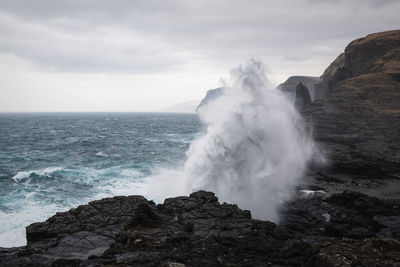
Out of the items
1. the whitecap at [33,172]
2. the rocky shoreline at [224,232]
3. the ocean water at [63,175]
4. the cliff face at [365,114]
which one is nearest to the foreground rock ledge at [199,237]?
the rocky shoreline at [224,232]

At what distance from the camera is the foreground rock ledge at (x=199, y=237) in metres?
10.3

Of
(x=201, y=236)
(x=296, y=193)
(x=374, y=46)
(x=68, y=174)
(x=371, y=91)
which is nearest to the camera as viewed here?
(x=201, y=236)

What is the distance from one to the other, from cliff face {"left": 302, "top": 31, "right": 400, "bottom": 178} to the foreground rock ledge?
13.7 meters

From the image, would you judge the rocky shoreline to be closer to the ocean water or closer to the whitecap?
the ocean water

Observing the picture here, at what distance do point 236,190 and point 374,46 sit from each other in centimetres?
6447

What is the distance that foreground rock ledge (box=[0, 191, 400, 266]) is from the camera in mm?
10273

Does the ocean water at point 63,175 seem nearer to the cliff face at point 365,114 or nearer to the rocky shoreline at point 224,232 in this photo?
the rocky shoreline at point 224,232

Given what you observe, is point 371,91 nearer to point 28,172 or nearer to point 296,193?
point 296,193

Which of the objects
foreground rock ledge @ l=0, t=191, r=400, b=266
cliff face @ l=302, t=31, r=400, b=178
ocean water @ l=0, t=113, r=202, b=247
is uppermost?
cliff face @ l=302, t=31, r=400, b=178

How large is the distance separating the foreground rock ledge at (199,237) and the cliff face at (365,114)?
13743mm

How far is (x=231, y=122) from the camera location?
3155 cm

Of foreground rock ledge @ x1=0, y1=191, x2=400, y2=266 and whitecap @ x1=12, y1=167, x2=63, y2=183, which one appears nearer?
foreground rock ledge @ x1=0, y1=191, x2=400, y2=266

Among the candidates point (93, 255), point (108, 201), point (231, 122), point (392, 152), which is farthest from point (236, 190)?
point (392, 152)

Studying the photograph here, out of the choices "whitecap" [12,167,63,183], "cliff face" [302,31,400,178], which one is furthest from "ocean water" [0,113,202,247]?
"cliff face" [302,31,400,178]
